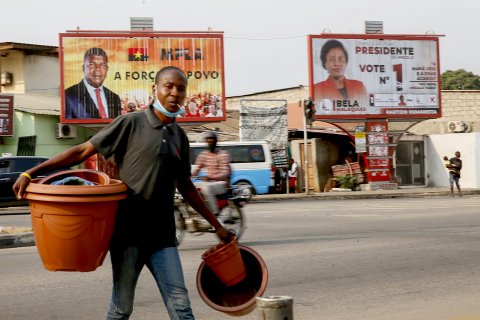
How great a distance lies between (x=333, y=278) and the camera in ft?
28.7

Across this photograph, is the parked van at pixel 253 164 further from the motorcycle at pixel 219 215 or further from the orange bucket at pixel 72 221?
the orange bucket at pixel 72 221

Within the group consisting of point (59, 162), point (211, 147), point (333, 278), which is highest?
point (211, 147)

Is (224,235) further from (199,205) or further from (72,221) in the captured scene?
(72,221)

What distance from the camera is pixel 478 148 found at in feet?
120

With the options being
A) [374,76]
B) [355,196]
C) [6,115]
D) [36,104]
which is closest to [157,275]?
[355,196]

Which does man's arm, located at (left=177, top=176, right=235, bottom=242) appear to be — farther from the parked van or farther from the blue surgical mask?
the parked van

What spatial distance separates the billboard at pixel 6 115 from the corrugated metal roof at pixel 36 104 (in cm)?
82

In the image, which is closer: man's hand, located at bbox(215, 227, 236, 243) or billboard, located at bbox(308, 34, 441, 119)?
man's hand, located at bbox(215, 227, 236, 243)

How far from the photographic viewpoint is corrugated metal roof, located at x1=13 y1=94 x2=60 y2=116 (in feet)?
115

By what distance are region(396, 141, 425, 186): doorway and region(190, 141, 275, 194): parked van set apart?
10.8 meters

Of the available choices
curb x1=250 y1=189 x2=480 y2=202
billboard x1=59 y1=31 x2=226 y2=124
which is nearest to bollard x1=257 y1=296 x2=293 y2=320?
curb x1=250 y1=189 x2=480 y2=202

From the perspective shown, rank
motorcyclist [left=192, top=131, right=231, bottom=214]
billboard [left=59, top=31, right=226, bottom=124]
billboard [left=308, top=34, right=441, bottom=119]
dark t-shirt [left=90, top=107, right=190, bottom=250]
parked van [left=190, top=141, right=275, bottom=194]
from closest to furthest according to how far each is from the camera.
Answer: dark t-shirt [left=90, top=107, right=190, bottom=250], motorcyclist [left=192, top=131, right=231, bottom=214], parked van [left=190, top=141, right=275, bottom=194], billboard [left=59, top=31, right=226, bottom=124], billboard [left=308, top=34, right=441, bottom=119]

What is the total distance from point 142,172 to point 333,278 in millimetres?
4879

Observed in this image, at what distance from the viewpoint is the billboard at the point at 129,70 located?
33.5 metres
